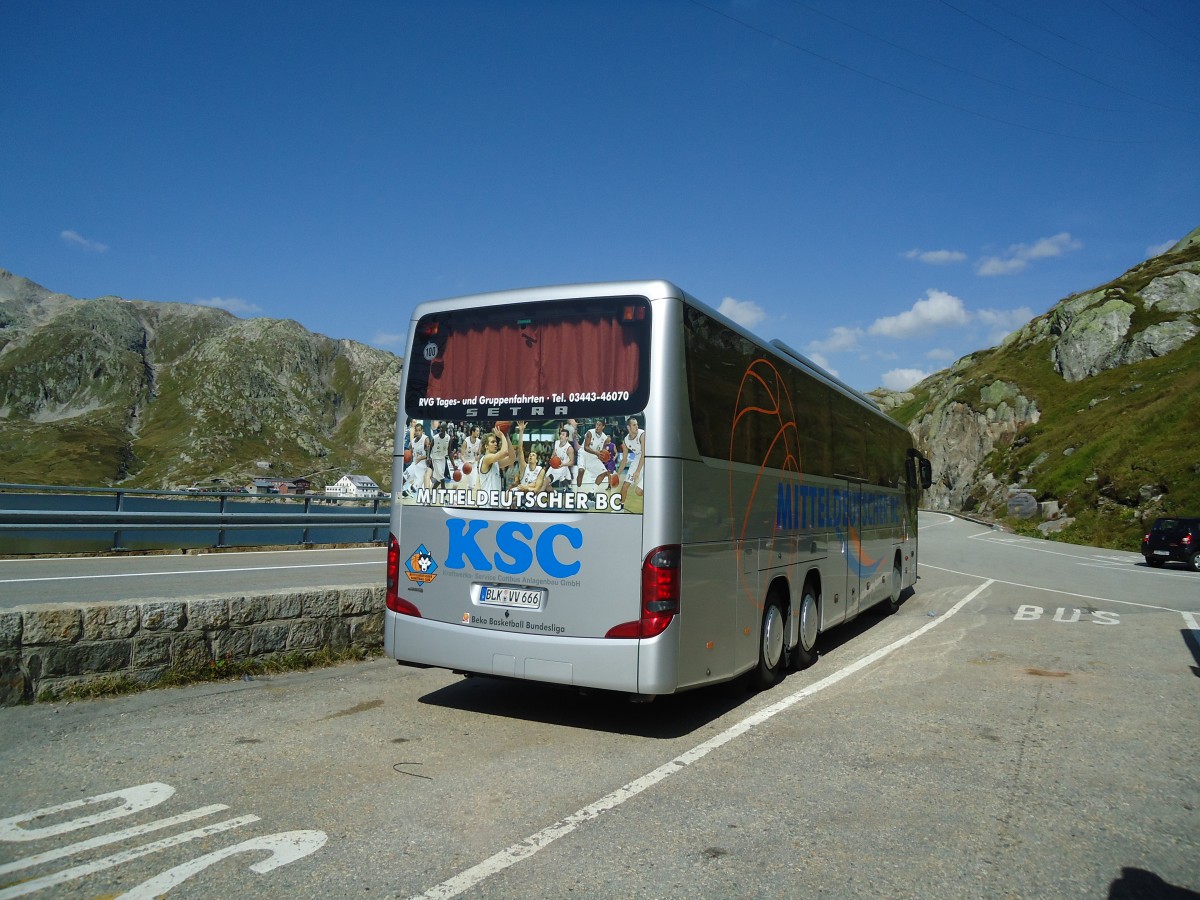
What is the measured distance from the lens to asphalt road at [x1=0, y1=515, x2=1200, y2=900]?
4004mm

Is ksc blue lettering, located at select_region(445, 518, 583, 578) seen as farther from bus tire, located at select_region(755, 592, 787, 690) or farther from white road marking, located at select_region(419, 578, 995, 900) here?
bus tire, located at select_region(755, 592, 787, 690)

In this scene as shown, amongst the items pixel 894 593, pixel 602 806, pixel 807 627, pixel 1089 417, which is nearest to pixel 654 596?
pixel 602 806

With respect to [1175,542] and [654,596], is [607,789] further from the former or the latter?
[1175,542]

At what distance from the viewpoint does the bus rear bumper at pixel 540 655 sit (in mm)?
6211

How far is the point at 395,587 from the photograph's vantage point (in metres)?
7.27

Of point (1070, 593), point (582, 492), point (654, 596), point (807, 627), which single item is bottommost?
point (1070, 593)

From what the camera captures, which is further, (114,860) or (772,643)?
(772,643)

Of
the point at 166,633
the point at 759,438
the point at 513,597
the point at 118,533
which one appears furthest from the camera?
the point at 118,533

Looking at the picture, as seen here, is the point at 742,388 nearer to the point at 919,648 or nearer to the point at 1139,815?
the point at 1139,815

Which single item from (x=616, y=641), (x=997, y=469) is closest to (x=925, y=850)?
(x=616, y=641)

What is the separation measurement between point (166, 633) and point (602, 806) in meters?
4.26

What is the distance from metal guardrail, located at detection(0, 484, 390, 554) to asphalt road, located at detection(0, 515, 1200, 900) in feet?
35.4

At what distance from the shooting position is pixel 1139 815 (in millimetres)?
5055

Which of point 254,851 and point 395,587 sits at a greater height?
point 395,587
